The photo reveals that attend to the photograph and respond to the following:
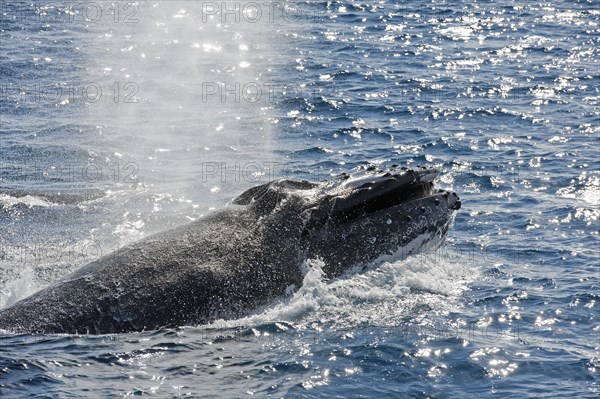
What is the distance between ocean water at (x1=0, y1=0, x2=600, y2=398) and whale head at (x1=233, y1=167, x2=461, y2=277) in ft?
0.96

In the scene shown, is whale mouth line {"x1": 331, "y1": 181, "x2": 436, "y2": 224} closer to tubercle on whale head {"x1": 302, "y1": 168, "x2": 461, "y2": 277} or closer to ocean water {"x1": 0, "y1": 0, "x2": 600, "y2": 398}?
tubercle on whale head {"x1": 302, "y1": 168, "x2": 461, "y2": 277}

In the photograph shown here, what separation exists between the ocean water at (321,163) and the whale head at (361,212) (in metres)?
0.29

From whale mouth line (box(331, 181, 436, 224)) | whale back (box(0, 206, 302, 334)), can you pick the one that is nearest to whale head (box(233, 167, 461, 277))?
whale mouth line (box(331, 181, 436, 224))

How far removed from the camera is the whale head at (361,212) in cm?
1155

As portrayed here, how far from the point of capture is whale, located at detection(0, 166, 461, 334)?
405 inches

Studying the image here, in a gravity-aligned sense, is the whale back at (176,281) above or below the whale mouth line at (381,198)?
below

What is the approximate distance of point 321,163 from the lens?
20.3m

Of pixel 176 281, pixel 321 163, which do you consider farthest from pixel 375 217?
pixel 321 163

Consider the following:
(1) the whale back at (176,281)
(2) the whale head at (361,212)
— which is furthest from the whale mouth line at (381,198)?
(1) the whale back at (176,281)

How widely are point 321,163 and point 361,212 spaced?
27.7 ft

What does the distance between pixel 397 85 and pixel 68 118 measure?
8.60 metres

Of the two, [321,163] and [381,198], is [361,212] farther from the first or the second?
[321,163]

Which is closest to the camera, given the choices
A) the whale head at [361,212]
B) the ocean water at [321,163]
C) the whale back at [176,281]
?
the whale back at [176,281]

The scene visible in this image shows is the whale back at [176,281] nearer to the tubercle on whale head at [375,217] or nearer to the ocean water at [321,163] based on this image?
the ocean water at [321,163]
